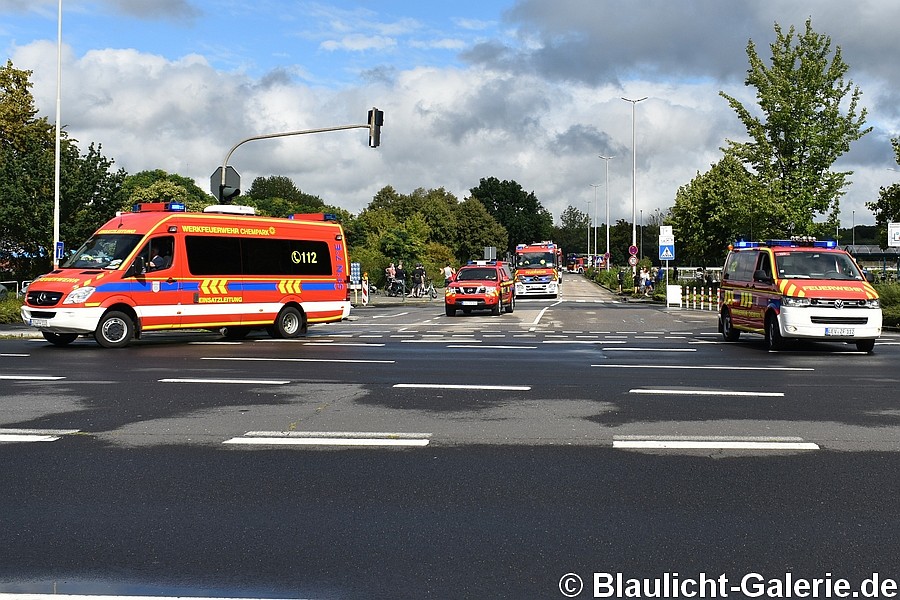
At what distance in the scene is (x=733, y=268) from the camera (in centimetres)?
2114

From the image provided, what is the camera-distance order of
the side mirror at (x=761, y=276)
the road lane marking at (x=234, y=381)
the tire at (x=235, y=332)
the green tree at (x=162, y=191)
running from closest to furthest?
1. the road lane marking at (x=234, y=381)
2. the side mirror at (x=761, y=276)
3. the tire at (x=235, y=332)
4. the green tree at (x=162, y=191)

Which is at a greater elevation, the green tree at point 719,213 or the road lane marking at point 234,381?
the green tree at point 719,213

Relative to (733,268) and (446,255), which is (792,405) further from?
(446,255)

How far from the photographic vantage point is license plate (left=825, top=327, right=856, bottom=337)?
17.6 m

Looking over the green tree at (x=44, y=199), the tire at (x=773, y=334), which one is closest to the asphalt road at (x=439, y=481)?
the tire at (x=773, y=334)

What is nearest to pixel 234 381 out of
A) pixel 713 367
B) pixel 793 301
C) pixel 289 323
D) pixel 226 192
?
pixel 713 367

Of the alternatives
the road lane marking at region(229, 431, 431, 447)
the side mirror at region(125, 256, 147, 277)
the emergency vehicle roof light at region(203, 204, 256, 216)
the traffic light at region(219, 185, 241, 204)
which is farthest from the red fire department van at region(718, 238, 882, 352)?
the traffic light at region(219, 185, 241, 204)

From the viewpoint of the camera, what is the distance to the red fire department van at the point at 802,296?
58.0 feet

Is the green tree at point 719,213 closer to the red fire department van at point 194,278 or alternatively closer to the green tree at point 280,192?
the red fire department van at point 194,278

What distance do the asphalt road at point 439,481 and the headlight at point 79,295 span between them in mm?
4511

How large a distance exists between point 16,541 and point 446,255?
83196 mm

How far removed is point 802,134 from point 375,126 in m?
16.8

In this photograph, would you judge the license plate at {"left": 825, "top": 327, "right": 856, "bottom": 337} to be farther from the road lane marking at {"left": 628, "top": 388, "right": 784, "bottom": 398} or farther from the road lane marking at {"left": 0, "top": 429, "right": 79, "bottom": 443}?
the road lane marking at {"left": 0, "top": 429, "right": 79, "bottom": 443}

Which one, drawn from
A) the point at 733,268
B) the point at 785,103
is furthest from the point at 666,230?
the point at 733,268
